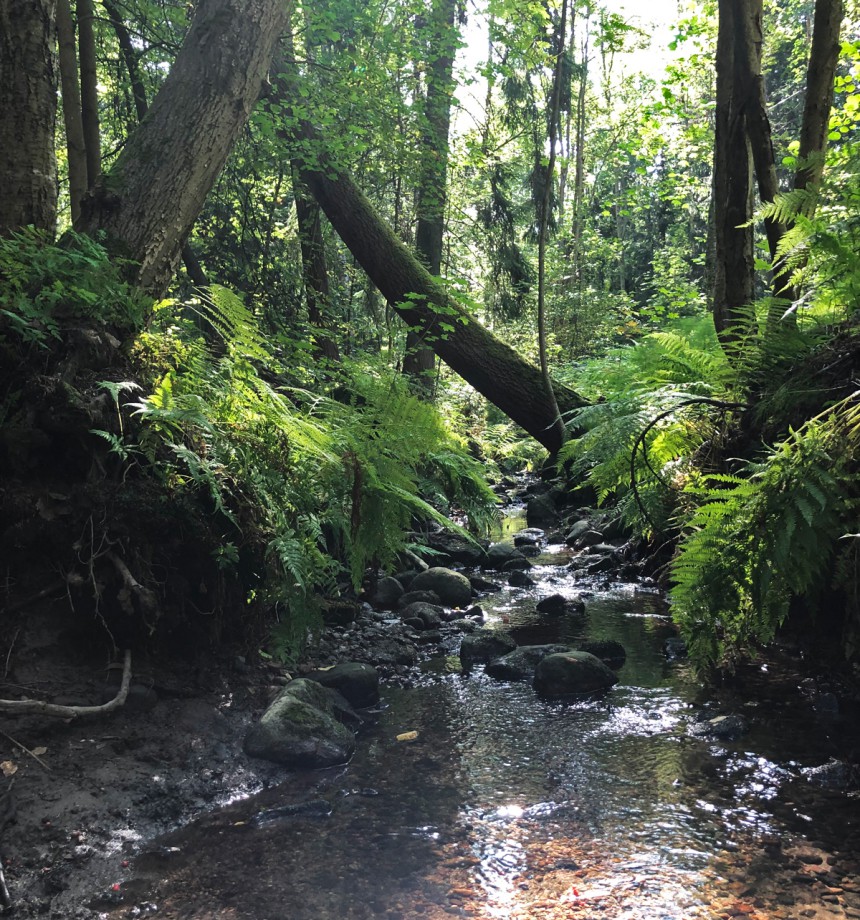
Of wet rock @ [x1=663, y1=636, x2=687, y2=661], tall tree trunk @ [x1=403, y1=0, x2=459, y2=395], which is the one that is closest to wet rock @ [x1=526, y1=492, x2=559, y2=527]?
tall tree trunk @ [x1=403, y1=0, x2=459, y2=395]

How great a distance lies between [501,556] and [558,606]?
1660 mm

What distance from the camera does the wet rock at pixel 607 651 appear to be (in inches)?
167

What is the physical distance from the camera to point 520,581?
6293 mm

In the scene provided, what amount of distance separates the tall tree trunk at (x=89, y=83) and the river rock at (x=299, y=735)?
4.88 m

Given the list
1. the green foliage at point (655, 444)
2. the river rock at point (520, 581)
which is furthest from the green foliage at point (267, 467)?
the river rock at point (520, 581)

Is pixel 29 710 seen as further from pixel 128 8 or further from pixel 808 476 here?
pixel 128 8

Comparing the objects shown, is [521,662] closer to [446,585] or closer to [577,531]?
[446,585]

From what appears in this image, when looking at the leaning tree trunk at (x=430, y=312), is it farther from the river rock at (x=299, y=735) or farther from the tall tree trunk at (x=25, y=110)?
the river rock at (x=299, y=735)

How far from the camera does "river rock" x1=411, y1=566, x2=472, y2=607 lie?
570 cm

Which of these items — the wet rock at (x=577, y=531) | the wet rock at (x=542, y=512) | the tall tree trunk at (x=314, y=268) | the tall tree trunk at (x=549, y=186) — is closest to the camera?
the tall tree trunk at (x=549, y=186)

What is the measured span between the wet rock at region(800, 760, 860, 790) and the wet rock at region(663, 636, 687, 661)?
141 cm

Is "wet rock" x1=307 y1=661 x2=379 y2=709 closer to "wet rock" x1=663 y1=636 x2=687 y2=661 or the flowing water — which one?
the flowing water

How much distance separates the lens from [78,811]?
239 cm

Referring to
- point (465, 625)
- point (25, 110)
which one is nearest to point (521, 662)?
point (465, 625)
